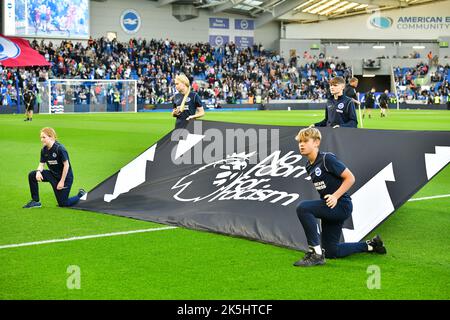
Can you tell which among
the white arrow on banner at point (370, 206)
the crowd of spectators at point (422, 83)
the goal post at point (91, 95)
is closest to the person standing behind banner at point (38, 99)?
the goal post at point (91, 95)

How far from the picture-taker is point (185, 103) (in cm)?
1192

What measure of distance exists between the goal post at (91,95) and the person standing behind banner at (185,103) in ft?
120

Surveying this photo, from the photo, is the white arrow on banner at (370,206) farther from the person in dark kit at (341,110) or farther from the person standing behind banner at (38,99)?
the person standing behind banner at (38,99)

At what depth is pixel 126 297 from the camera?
5.61 meters

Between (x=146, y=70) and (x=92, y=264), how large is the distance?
53.8 meters

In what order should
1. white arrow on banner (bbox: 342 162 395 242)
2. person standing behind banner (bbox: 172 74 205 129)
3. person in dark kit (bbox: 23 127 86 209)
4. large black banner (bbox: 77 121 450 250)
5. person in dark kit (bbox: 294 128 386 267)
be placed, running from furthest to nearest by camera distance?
person standing behind banner (bbox: 172 74 205 129) < person in dark kit (bbox: 23 127 86 209) < large black banner (bbox: 77 121 450 250) < white arrow on banner (bbox: 342 162 395 242) < person in dark kit (bbox: 294 128 386 267)

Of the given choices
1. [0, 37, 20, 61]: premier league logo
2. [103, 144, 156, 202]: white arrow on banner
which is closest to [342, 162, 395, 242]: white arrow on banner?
[103, 144, 156, 202]: white arrow on banner

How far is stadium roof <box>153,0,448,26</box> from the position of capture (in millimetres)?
64125

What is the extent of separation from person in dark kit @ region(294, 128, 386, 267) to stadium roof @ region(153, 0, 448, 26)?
54.8 meters

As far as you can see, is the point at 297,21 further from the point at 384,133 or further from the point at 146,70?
the point at 384,133

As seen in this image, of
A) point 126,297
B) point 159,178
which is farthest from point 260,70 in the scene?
point 126,297

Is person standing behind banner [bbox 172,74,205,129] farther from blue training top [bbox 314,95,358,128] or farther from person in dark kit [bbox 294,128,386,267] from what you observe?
person in dark kit [bbox 294,128,386,267]

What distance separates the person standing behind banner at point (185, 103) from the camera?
11.6 meters

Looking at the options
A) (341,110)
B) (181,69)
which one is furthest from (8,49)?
(341,110)
